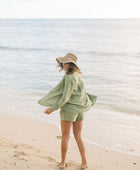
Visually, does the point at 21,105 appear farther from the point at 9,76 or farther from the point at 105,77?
the point at 105,77

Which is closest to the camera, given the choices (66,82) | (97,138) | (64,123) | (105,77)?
(66,82)

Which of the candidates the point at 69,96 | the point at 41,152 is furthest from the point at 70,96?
the point at 41,152

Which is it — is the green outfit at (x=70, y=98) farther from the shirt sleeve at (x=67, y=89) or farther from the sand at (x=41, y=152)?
the sand at (x=41, y=152)

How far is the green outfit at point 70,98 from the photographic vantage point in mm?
3264

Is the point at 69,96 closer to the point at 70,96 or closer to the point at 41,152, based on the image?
the point at 70,96

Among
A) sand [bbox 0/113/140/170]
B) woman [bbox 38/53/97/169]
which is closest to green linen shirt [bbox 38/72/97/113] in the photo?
woman [bbox 38/53/97/169]

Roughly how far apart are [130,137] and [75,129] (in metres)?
2.60

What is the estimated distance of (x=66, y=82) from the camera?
3264 mm

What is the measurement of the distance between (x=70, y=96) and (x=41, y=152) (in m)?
1.69

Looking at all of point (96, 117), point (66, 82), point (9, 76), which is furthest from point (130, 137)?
point (9, 76)

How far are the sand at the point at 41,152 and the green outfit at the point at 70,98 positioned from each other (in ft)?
3.03

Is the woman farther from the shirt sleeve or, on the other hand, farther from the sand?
the sand

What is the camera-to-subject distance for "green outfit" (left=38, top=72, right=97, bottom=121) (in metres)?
3.26

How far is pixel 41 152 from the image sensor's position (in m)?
4.54
